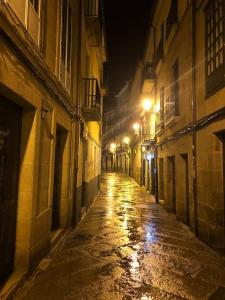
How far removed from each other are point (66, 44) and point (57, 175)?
143 inches

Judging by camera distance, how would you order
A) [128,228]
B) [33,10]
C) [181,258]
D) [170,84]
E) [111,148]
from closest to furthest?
[33,10], [181,258], [128,228], [170,84], [111,148]

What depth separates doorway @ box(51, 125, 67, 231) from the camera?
280 inches

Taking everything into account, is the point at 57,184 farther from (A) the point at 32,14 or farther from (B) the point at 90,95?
(B) the point at 90,95

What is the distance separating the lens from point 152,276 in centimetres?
471

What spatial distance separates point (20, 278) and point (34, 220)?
0.92 m

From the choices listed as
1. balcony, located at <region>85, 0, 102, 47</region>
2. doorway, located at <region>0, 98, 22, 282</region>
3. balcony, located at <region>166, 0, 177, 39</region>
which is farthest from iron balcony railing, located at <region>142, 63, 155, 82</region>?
doorway, located at <region>0, 98, 22, 282</region>

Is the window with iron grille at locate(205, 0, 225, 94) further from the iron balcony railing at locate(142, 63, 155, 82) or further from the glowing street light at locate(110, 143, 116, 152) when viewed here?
the glowing street light at locate(110, 143, 116, 152)

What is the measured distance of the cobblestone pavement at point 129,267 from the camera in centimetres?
411

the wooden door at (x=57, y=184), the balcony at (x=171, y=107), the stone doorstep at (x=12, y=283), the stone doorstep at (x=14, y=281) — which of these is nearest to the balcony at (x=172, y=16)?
the balcony at (x=171, y=107)

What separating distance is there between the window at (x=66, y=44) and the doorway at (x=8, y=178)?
2.85m

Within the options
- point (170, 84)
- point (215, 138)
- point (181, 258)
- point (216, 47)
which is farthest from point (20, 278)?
point (170, 84)

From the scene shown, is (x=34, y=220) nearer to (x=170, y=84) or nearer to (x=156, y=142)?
(x=170, y=84)

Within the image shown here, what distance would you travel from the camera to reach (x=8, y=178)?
13.7 ft

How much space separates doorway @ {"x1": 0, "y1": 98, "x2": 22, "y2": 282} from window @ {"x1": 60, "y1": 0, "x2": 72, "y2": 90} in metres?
2.85
